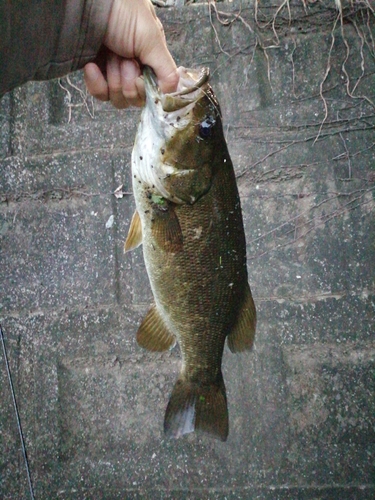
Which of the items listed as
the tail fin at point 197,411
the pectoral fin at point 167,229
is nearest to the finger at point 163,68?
the pectoral fin at point 167,229

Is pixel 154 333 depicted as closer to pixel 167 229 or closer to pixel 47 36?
pixel 167 229

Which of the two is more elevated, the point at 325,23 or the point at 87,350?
the point at 325,23

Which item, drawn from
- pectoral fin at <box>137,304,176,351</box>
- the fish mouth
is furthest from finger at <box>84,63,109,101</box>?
pectoral fin at <box>137,304,176,351</box>

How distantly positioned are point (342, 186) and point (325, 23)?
3.37 feet

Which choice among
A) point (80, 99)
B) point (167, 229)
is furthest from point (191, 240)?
point (80, 99)

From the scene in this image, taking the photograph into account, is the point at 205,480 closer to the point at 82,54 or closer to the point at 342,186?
the point at 342,186

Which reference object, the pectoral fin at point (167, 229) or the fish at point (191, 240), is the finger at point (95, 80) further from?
the pectoral fin at point (167, 229)

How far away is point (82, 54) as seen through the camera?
169cm

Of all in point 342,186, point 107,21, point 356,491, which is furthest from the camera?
point 342,186

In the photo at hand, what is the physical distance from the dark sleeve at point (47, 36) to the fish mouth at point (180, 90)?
23cm

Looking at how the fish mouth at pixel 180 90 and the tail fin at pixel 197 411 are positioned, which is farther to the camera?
the tail fin at pixel 197 411

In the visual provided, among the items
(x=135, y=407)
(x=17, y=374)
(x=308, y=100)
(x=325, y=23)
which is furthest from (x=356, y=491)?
(x=325, y=23)

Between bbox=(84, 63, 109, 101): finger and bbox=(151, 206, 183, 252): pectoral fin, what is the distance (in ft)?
1.64

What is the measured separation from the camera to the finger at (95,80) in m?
1.75
